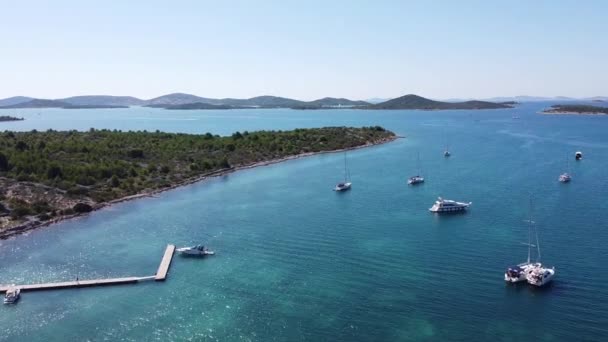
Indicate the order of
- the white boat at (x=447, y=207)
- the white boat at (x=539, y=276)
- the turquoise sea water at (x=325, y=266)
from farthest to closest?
the white boat at (x=447, y=207)
the white boat at (x=539, y=276)
the turquoise sea water at (x=325, y=266)

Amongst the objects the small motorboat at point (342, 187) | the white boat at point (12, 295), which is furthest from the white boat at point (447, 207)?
the white boat at point (12, 295)

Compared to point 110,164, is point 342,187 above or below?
below

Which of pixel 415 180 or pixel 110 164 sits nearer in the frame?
pixel 415 180

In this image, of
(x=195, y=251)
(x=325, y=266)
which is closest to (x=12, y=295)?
(x=195, y=251)

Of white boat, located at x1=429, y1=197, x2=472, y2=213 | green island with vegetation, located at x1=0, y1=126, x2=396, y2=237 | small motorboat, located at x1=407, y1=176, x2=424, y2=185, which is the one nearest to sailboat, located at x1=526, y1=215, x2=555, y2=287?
white boat, located at x1=429, y1=197, x2=472, y2=213

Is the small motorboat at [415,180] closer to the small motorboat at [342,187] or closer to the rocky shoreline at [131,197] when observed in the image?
the small motorboat at [342,187]

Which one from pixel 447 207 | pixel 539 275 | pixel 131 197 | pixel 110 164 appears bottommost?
pixel 131 197

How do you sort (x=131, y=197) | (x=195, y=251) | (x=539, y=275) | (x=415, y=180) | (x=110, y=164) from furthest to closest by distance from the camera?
(x=110, y=164), (x=415, y=180), (x=131, y=197), (x=195, y=251), (x=539, y=275)

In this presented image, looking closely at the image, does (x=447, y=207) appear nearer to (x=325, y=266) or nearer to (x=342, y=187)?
(x=342, y=187)
